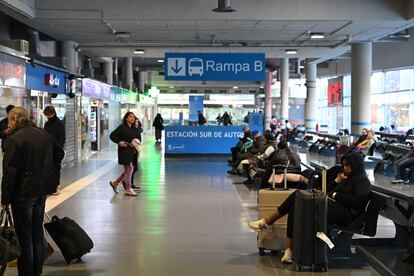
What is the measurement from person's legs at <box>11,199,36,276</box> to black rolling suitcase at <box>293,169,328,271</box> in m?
2.43

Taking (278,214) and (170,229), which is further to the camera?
(170,229)

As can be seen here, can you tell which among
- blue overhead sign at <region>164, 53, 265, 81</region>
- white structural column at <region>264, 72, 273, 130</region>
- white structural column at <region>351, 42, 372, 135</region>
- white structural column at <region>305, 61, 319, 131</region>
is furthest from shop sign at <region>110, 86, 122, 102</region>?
white structural column at <region>264, 72, 273, 130</region>

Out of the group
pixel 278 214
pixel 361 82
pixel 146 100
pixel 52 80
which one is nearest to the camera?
pixel 278 214

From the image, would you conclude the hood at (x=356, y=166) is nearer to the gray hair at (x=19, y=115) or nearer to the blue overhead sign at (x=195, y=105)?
the gray hair at (x=19, y=115)

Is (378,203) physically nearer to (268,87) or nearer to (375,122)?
(375,122)

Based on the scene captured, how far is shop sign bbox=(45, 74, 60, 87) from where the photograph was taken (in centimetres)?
1362

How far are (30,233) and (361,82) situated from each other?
50.4ft

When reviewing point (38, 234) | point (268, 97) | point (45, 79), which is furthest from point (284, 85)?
point (38, 234)

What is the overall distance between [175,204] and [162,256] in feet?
11.1

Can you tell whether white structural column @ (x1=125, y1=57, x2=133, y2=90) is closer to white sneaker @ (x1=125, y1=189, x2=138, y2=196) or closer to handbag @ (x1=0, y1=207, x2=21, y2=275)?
white sneaker @ (x1=125, y1=189, x2=138, y2=196)

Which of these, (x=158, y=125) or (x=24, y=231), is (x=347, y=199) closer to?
(x=24, y=231)

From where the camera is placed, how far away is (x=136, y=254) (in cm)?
591

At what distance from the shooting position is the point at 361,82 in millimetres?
18375

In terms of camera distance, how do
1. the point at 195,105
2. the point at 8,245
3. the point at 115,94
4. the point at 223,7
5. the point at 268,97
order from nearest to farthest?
1. the point at 8,245
2. the point at 223,7
3. the point at 115,94
4. the point at 195,105
5. the point at 268,97
